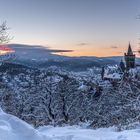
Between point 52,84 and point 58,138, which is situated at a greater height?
point 58,138

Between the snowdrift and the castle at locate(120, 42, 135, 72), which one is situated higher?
the snowdrift

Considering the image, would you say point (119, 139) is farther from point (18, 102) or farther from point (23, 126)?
point (18, 102)

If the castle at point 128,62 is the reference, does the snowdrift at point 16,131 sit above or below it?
above

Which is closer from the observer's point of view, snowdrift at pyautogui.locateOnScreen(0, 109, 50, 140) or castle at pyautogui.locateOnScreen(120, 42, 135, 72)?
snowdrift at pyautogui.locateOnScreen(0, 109, 50, 140)

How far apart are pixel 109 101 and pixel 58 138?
112ft

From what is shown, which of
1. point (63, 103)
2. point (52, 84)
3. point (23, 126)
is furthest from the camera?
point (52, 84)

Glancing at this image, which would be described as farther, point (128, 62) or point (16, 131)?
point (128, 62)

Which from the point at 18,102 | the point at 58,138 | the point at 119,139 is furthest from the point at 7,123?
the point at 18,102

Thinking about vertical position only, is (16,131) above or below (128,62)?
above

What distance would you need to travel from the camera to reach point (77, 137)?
611 centimetres

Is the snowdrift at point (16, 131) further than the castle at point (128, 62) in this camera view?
No

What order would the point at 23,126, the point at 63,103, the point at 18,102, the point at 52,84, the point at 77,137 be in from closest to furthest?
the point at 23,126 < the point at 77,137 < the point at 63,103 < the point at 52,84 < the point at 18,102

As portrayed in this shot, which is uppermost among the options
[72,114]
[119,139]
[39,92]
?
[119,139]

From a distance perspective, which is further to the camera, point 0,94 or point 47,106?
point 0,94
